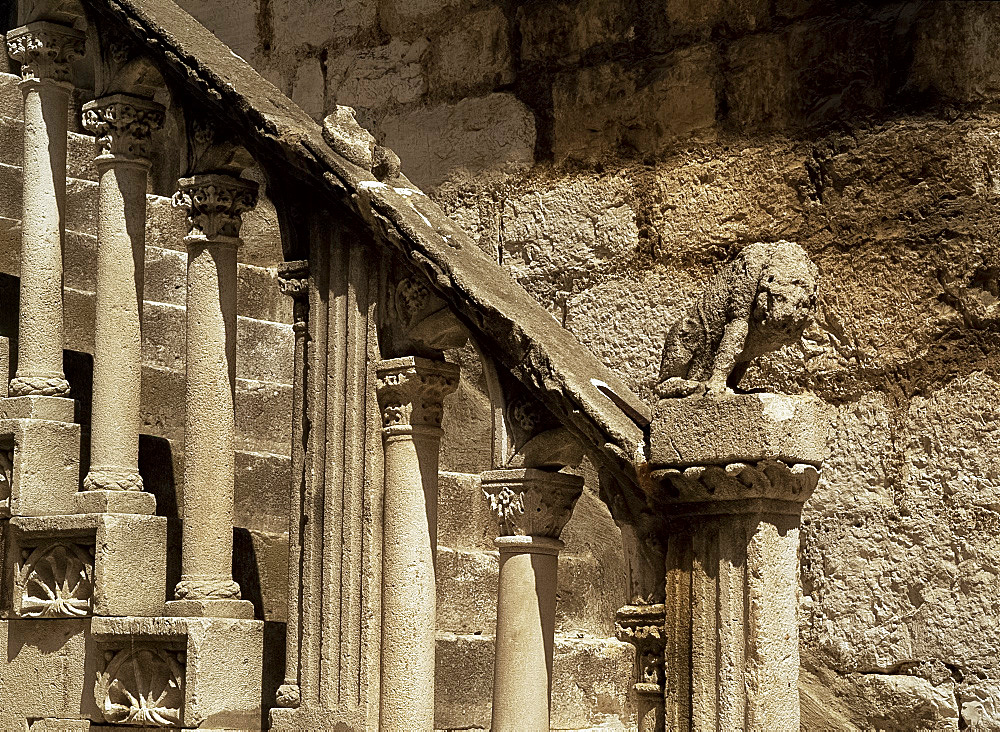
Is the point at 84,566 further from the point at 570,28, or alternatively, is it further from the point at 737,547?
the point at 570,28

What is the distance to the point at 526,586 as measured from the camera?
310 centimetres

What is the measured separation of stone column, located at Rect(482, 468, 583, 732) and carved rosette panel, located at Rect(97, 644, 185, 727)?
0.77 meters

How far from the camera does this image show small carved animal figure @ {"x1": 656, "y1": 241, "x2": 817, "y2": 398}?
2.90 m

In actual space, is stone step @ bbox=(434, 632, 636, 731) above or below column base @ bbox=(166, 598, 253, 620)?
below

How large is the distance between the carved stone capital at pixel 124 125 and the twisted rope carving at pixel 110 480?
0.78 meters

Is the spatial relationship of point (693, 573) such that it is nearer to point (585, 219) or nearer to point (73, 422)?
point (73, 422)

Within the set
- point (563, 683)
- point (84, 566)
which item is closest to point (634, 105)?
point (563, 683)

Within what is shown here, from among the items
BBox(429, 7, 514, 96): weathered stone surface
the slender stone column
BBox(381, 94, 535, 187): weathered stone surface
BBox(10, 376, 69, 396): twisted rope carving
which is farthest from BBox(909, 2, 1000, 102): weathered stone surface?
BBox(10, 376, 69, 396): twisted rope carving

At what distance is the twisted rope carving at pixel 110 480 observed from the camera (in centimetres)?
362

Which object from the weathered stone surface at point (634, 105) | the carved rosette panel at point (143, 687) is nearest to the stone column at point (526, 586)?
the carved rosette panel at point (143, 687)

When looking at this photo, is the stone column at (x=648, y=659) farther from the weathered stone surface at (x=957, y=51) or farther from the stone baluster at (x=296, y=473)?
the weathered stone surface at (x=957, y=51)

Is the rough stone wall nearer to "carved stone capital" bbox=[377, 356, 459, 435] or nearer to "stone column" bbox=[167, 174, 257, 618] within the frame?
"carved stone capital" bbox=[377, 356, 459, 435]

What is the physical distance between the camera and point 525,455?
3.13 meters

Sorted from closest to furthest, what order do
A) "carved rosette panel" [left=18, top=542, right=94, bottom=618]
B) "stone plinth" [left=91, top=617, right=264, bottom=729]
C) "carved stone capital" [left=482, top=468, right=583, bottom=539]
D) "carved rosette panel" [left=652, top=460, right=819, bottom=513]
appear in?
"carved rosette panel" [left=652, top=460, right=819, bottom=513], "carved stone capital" [left=482, top=468, right=583, bottom=539], "stone plinth" [left=91, top=617, right=264, bottom=729], "carved rosette panel" [left=18, top=542, right=94, bottom=618]
